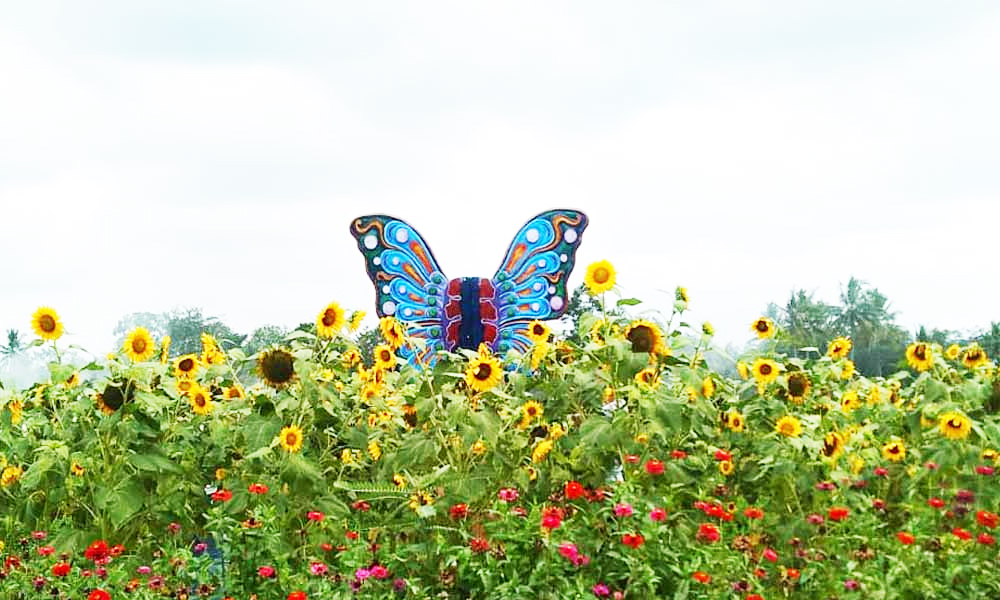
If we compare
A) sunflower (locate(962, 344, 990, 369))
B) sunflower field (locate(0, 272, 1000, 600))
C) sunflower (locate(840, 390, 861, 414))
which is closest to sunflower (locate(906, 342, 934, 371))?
sunflower field (locate(0, 272, 1000, 600))

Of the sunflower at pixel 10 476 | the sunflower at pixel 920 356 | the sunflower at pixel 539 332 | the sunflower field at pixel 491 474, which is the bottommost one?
the sunflower at pixel 10 476

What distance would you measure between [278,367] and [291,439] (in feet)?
0.94

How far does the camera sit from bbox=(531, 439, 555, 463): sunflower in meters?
4.38

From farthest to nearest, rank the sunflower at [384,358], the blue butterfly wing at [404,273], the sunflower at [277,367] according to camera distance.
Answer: the blue butterfly wing at [404,273] < the sunflower at [384,358] < the sunflower at [277,367]

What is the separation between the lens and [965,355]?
17.1 feet

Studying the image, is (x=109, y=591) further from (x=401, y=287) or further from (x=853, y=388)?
(x=401, y=287)

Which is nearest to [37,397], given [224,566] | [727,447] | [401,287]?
[224,566]

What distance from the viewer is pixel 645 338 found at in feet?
15.1

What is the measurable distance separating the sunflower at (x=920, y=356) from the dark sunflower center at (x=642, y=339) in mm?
1234

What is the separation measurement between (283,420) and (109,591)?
975 mm

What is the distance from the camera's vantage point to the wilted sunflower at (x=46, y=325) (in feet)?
16.1

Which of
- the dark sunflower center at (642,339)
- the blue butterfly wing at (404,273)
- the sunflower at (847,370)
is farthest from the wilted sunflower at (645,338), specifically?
the blue butterfly wing at (404,273)

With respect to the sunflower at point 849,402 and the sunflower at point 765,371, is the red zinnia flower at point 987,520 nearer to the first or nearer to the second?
the sunflower at point 765,371

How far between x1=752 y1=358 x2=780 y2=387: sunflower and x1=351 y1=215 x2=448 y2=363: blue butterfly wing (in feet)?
17.8
